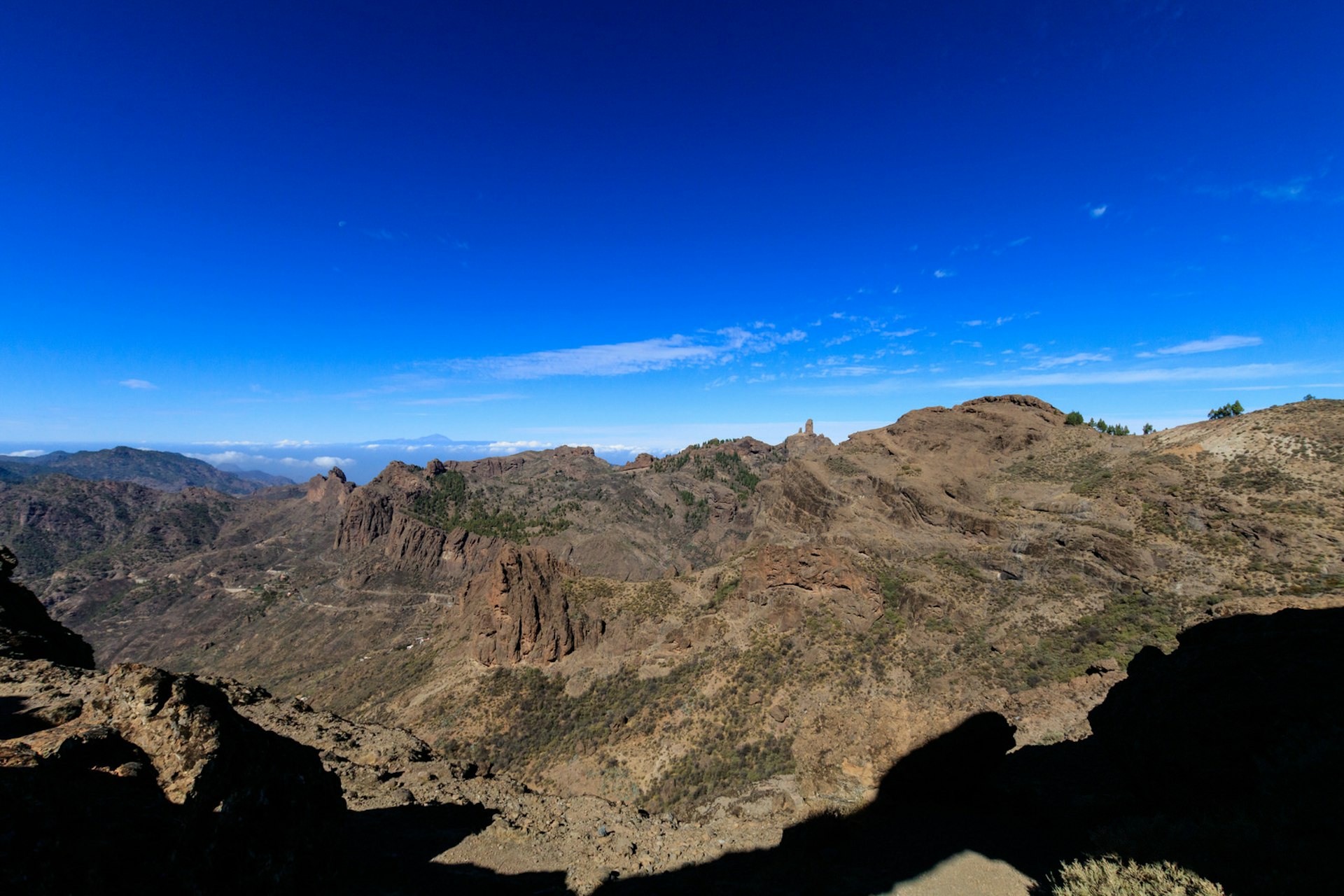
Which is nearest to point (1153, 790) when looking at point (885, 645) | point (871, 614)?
point (885, 645)

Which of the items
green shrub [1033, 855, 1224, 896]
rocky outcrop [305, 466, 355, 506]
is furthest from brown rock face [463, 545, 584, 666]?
rocky outcrop [305, 466, 355, 506]

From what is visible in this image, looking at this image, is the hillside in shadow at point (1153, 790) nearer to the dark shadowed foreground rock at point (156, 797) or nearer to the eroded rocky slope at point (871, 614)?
the eroded rocky slope at point (871, 614)

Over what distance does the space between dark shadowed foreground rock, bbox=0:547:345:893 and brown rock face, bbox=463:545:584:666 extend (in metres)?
28.5

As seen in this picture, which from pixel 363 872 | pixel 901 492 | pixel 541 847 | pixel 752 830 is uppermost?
pixel 901 492

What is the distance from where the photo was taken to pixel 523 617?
41156mm

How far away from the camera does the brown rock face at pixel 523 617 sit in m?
40.5

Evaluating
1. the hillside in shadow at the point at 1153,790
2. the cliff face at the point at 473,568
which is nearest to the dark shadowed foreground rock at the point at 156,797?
the hillside in shadow at the point at 1153,790

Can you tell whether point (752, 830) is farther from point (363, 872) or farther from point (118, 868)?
point (118, 868)

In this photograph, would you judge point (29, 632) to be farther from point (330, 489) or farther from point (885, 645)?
point (330, 489)

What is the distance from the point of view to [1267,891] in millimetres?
8094

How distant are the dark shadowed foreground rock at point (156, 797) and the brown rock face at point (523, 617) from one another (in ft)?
93.5

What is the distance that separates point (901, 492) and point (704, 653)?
23.5 m

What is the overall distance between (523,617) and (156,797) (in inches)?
1331

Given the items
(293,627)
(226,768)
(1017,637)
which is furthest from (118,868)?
(293,627)
